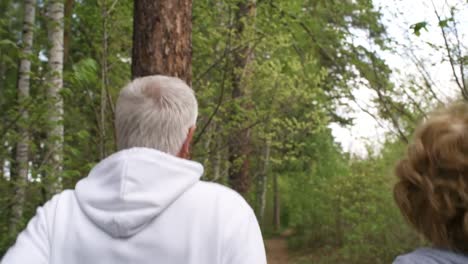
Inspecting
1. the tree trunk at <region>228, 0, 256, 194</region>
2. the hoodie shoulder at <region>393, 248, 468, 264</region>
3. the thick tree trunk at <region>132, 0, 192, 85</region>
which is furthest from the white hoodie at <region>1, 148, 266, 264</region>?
the tree trunk at <region>228, 0, 256, 194</region>

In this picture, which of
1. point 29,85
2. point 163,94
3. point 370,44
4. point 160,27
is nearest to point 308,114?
point 370,44

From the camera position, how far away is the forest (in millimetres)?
6059

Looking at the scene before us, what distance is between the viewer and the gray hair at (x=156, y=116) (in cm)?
209

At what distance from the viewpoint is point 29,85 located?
322 inches

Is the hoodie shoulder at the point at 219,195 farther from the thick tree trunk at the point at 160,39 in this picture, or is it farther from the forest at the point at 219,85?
the thick tree trunk at the point at 160,39

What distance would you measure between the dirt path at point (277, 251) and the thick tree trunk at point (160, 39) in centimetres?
1510

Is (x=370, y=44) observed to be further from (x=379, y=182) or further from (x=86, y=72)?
(x=379, y=182)

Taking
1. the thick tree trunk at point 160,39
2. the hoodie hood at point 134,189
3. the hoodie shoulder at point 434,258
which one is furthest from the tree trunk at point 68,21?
the hoodie shoulder at point 434,258

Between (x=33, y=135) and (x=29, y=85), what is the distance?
1.21 m

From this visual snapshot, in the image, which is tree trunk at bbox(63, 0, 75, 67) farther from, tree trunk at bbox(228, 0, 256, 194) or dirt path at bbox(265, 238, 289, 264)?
dirt path at bbox(265, 238, 289, 264)

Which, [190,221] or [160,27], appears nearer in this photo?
[190,221]

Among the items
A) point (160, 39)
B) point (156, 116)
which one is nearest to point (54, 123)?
point (160, 39)

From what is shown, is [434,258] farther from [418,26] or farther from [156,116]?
[418,26]

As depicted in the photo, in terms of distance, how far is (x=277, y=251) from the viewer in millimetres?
21625
